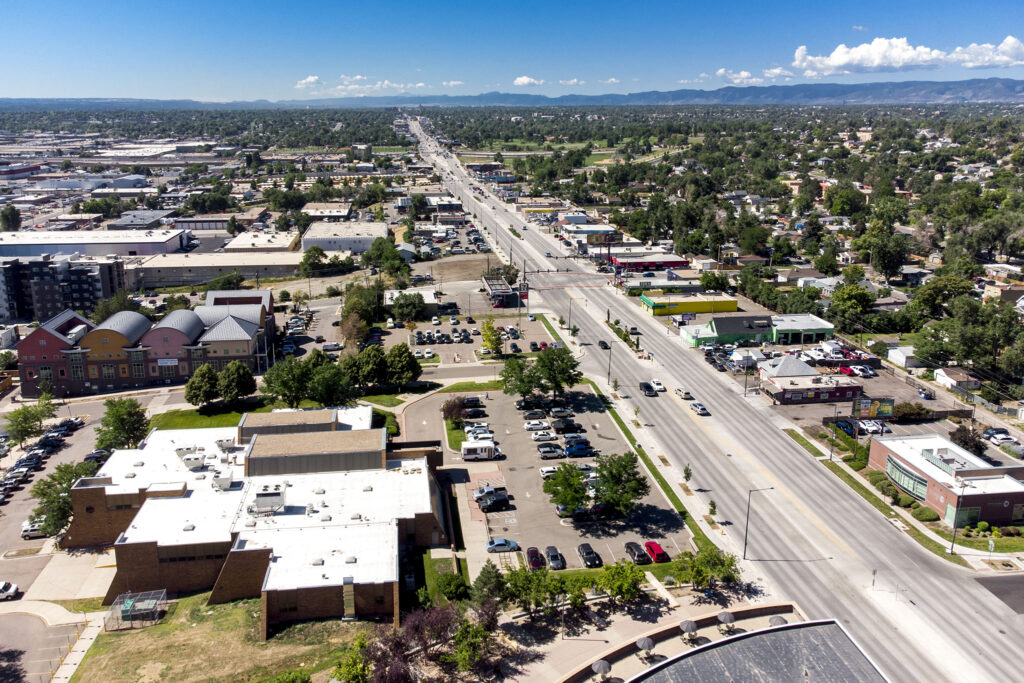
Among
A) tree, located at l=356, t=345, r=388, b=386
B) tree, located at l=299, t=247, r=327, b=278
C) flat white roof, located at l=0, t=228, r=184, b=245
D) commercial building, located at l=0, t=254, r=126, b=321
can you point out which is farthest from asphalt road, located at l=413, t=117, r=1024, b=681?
flat white roof, located at l=0, t=228, r=184, b=245

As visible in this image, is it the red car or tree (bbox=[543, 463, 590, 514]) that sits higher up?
tree (bbox=[543, 463, 590, 514])

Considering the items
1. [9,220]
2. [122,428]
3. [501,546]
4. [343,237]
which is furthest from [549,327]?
[9,220]

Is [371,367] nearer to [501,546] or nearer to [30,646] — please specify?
[501,546]

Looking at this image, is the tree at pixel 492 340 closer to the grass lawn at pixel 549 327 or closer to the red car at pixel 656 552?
the grass lawn at pixel 549 327

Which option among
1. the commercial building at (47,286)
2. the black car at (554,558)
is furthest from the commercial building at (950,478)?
the commercial building at (47,286)

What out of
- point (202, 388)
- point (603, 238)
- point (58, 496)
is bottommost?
point (58, 496)

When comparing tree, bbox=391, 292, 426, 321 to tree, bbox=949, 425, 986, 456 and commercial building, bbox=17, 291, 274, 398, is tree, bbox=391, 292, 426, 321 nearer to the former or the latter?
commercial building, bbox=17, 291, 274, 398

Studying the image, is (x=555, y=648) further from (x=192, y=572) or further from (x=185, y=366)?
(x=185, y=366)
